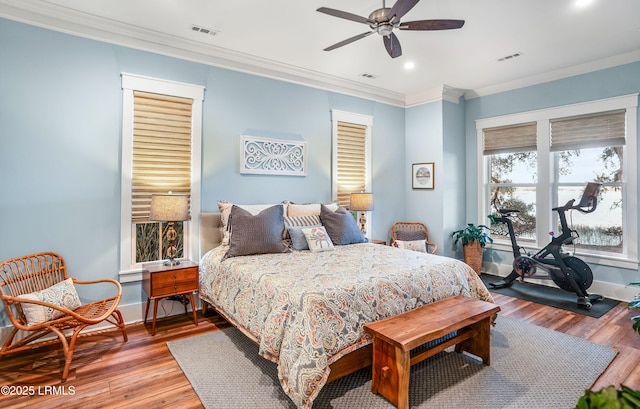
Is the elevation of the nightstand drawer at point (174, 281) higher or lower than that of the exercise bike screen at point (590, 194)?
lower

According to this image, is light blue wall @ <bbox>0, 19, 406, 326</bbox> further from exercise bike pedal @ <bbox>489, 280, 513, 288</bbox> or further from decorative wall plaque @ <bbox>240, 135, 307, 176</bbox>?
exercise bike pedal @ <bbox>489, 280, 513, 288</bbox>

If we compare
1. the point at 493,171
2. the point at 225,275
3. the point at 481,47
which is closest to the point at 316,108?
the point at 481,47

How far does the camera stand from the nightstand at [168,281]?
3.17 meters

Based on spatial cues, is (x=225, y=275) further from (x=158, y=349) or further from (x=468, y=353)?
(x=468, y=353)

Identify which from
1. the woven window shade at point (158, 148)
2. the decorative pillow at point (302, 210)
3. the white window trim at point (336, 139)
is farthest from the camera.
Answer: the white window trim at point (336, 139)

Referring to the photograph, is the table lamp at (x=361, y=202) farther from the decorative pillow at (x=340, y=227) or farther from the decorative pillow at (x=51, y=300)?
the decorative pillow at (x=51, y=300)

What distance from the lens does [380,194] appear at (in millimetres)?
5492

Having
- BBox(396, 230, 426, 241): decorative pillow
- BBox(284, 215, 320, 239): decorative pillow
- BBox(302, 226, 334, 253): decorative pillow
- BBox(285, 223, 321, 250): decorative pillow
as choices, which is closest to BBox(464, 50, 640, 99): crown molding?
BBox(396, 230, 426, 241): decorative pillow

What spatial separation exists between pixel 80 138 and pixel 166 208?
1.04m

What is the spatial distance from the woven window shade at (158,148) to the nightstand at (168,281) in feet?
2.04

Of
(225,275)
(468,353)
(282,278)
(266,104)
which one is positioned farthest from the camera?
(266,104)

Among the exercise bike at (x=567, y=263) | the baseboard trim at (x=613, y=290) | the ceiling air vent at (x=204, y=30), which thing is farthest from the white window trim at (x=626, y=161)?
the ceiling air vent at (x=204, y=30)

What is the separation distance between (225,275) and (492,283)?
3.88m

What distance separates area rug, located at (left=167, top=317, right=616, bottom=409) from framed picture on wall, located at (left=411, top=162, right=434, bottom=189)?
280 cm
